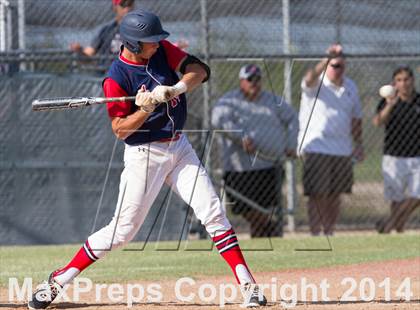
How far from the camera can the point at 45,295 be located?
599 cm

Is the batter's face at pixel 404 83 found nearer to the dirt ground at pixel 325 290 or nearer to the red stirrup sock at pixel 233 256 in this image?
the dirt ground at pixel 325 290

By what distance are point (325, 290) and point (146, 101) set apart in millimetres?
2044

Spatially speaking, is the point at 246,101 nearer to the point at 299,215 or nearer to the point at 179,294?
the point at 299,215

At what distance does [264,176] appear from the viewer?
35.0ft

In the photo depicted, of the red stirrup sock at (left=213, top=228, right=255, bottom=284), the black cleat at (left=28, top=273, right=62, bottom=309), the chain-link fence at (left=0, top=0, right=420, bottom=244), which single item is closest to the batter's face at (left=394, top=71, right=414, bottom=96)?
the chain-link fence at (left=0, top=0, right=420, bottom=244)

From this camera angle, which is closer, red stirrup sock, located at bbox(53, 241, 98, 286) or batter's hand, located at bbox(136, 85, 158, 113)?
batter's hand, located at bbox(136, 85, 158, 113)

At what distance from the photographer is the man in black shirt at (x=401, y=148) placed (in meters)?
10.8

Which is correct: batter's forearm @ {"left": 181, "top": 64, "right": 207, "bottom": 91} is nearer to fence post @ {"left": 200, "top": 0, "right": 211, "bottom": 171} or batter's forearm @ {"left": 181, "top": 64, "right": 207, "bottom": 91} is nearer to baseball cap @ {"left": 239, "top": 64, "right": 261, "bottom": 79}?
baseball cap @ {"left": 239, "top": 64, "right": 261, "bottom": 79}

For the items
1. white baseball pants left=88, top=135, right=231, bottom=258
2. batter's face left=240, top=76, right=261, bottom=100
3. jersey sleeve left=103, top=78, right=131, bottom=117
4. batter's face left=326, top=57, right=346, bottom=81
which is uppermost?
batter's face left=326, top=57, right=346, bottom=81

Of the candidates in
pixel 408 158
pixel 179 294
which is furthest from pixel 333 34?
pixel 179 294

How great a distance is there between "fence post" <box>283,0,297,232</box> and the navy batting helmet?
4691 millimetres

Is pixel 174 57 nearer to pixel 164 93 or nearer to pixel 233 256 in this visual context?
pixel 164 93

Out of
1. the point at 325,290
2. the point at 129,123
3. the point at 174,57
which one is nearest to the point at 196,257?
the point at 325,290

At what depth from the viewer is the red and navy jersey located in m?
5.98
